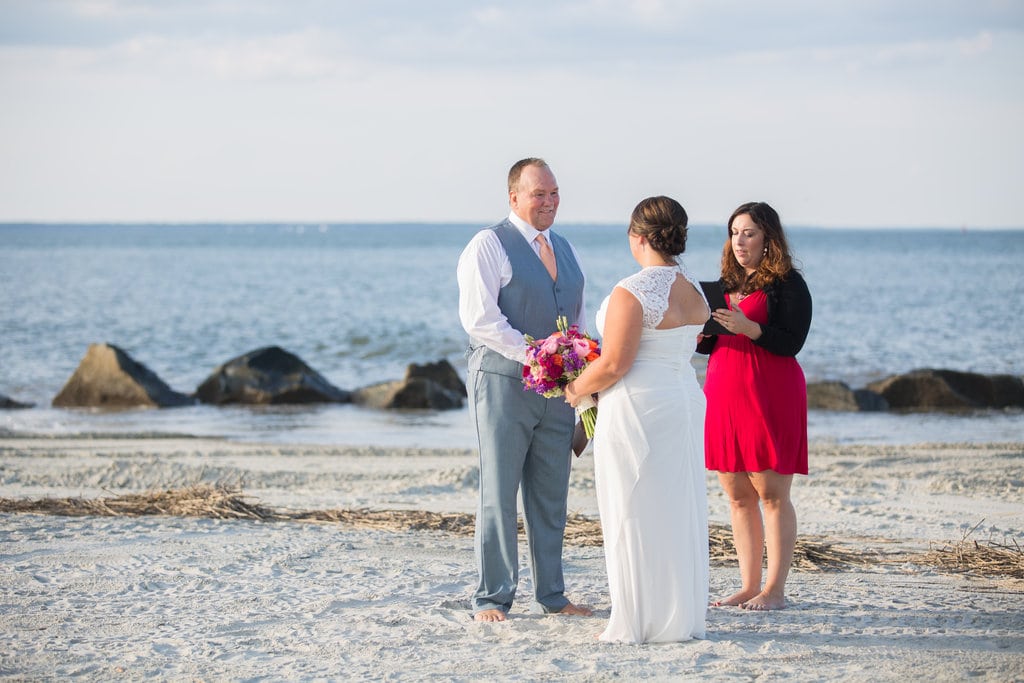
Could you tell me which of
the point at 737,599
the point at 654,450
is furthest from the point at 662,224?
the point at 737,599

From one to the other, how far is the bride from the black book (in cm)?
53

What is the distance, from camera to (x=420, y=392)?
18359mm

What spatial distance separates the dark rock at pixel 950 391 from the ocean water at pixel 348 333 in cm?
58

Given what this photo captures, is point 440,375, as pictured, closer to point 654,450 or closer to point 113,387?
point 113,387

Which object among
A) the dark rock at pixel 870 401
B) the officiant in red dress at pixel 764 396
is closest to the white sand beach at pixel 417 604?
the officiant in red dress at pixel 764 396

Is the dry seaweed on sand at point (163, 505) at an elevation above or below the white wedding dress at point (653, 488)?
below

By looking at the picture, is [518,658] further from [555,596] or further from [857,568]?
[857,568]

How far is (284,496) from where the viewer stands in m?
9.67

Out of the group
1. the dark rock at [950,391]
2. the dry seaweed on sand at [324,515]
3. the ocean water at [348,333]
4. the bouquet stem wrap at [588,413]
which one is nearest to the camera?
the bouquet stem wrap at [588,413]

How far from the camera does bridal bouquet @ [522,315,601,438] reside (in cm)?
518

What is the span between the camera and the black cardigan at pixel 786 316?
579 centimetres

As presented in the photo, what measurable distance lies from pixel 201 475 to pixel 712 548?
539cm

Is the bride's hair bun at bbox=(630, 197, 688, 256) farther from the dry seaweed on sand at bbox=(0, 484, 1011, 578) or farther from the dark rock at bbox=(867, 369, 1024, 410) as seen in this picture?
the dark rock at bbox=(867, 369, 1024, 410)

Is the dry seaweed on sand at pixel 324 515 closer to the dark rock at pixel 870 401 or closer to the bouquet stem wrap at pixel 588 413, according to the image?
the bouquet stem wrap at pixel 588 413
